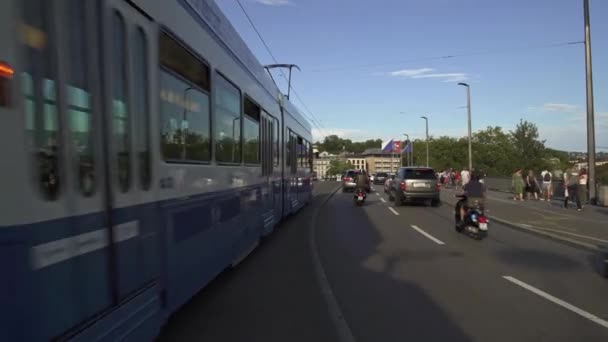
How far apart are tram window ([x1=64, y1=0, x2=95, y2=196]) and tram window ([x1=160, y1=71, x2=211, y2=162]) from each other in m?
1.38

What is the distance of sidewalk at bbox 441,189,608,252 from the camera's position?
12953 mm

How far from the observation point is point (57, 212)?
120 inches

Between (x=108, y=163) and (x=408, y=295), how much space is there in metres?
4.86

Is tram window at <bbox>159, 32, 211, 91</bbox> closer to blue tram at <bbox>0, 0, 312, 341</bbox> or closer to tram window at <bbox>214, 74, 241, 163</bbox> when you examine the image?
blue tram at <bbox>0, 0, 312, 341</bbox>

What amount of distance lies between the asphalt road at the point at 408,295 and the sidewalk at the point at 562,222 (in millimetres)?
709

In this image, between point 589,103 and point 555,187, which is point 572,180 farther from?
point 555,187

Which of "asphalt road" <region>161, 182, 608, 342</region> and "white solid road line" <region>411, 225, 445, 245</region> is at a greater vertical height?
"asphalt road" <region>161, 182, 608, 342</region>

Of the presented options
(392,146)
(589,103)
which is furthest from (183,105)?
(392,146)

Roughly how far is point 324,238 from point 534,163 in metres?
53.8

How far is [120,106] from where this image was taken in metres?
4.01

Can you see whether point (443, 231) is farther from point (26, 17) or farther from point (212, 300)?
point (26, 17)

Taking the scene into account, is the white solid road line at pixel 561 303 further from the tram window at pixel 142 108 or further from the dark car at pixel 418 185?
the dark car at pixel 418 185

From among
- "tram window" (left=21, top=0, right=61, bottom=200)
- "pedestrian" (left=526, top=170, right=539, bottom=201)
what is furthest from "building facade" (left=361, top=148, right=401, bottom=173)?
"tram window" (left=21, top=0, right=61, bottom=200)

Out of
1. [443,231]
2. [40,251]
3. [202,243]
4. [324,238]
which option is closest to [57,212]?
[40,251]
